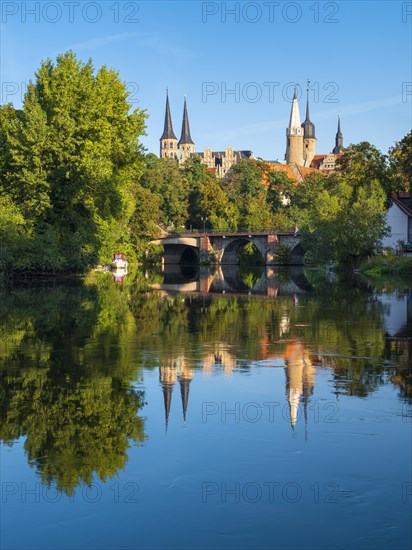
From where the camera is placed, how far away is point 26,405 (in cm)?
1248

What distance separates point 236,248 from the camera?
4508 inches

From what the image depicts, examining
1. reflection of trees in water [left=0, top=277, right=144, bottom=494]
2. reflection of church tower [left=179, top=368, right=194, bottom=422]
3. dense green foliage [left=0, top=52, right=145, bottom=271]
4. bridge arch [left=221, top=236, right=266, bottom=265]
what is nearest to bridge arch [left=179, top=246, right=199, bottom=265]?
bridge arch [left=221, top=236, right=266, bottom=265]

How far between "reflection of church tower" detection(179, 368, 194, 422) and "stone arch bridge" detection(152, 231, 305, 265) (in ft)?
289

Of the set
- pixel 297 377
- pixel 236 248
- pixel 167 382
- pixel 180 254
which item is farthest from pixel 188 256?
pixel 167 382

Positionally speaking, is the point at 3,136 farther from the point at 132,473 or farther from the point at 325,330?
the point at 132,473

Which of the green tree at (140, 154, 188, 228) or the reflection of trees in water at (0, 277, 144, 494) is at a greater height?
the green tree at (140, 154, 188, 228)

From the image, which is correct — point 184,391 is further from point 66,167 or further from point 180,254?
point 180,254

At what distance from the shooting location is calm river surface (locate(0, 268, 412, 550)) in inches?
314

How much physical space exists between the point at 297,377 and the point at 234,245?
321 feet

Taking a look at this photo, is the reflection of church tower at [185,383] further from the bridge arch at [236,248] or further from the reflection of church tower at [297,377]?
the bridge arch at [236,248]

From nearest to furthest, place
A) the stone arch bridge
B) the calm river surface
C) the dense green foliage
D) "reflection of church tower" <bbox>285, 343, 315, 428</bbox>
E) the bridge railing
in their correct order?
the calm river surface, "reflection of church tower" <bbox>285, 343, 315, 428</bbox>, the dense green foliage, the bridge railing, the stone arch bridge

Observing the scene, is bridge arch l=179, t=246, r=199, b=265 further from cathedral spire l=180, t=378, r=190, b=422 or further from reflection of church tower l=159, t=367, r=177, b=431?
cathedral spire l=180, t=378, r=190, b=422

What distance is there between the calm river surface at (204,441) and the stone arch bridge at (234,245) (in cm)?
8340

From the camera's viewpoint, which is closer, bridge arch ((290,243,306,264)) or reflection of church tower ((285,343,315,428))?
reflection of church tower ((285,343,315,428))
